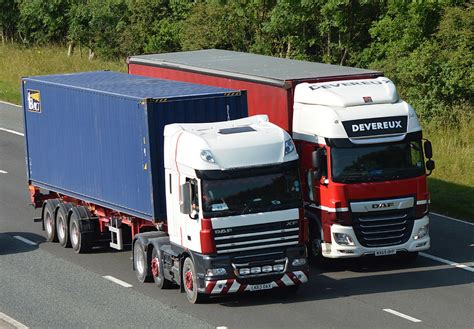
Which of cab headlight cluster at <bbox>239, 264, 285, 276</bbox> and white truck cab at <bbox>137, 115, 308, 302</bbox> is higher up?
white truck cab at <bbox>137, 115, 308, 302</bbox>

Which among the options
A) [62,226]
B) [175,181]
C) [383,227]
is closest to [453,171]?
[383,227]

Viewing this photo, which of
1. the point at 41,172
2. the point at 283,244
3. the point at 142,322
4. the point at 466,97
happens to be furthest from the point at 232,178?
the point at 466,97

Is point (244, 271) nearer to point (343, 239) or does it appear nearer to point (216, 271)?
point (216, 271)

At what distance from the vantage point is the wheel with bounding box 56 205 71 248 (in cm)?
2586

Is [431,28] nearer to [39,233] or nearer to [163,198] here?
[39,233]

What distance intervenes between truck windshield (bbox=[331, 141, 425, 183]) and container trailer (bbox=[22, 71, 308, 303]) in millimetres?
1877

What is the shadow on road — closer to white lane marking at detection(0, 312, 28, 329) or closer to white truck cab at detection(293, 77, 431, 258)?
white lane marking at detection(0, 312, 28, 329)

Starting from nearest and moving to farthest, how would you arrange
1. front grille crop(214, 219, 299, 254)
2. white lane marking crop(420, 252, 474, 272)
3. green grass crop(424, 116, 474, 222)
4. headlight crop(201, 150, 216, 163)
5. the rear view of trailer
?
headlight crop(201, 150, 216, 163) → front grille crop(214, 219, 299, 254) → white lane marking crop(420, 252, 474, 272) → the rear view of trailer → green grass crop(424, 116, 474, 222)

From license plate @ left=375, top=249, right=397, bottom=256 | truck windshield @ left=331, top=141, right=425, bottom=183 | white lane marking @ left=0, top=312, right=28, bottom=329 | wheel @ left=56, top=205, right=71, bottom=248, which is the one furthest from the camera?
wheel @ left=56, top=205, right=71, bottom=248

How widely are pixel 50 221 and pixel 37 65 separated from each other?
27879 mm

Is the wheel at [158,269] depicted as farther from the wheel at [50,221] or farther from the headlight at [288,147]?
the wheel at [50,221]

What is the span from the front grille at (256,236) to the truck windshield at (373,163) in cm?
221

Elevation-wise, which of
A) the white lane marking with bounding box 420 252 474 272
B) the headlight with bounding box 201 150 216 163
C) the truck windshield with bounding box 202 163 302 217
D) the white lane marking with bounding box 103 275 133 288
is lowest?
the white lane marking with bounding box 420 252 474 272

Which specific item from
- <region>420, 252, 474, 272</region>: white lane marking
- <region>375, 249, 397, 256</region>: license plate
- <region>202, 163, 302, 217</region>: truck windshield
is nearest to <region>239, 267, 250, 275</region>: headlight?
<region>202, 163, 302, 217</region>: truck windshield
